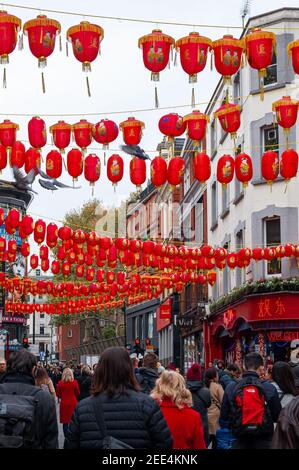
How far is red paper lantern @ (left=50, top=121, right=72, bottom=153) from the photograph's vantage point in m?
18.1

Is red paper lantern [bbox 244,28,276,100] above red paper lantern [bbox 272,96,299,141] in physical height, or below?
above

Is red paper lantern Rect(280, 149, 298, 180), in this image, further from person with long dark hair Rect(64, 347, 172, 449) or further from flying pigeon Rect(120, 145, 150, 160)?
person with long dark hair Rect(64, 347, 172, 449)

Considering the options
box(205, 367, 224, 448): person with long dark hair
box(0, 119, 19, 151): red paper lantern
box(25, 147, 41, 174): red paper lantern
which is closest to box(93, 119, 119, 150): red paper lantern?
box(0, 119, 19, 151): red paper lantern

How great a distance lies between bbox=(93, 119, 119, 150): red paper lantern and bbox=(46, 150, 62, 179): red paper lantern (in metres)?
2.27

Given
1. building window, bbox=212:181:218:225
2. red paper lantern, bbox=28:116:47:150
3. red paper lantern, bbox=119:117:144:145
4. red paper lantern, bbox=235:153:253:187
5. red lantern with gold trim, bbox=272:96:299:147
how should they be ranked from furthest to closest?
1. building window, bbox=212:181:218:225
2. red paper lantern, bbox=235:153:253:187
3. red paper lantern, bbox=28:116:47:150
4. red paper lantern, bbox=119:117:144:145
5. red lantern with gold trim, bbox=272:96:299:147

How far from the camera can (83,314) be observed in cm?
7169

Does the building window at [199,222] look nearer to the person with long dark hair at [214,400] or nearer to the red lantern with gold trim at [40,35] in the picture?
the red lantern with gold trim at [40,35]

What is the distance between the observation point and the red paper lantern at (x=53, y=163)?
1981 cm

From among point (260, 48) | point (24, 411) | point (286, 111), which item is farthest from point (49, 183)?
point (24, 411)

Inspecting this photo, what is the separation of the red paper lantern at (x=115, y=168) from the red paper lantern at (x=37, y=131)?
2.81 metres

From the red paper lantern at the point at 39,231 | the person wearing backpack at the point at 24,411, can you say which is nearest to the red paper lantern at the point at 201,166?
the red paper lantern at the point at 39,231

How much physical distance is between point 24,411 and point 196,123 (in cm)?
1162

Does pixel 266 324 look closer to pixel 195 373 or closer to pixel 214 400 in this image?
pixel 214 400
